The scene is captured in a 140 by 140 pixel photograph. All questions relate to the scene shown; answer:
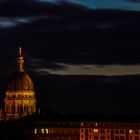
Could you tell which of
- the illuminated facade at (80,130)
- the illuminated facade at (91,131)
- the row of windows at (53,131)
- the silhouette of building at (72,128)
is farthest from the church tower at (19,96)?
the illuminated facade at (91,131)

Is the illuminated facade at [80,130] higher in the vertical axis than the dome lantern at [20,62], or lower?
lower

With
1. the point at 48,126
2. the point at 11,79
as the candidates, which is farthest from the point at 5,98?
the point at 48,126

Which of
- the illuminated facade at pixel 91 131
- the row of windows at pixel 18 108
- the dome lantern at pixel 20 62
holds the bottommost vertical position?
the illuminated facade at pixel 91 131

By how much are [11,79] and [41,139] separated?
33.5 meters

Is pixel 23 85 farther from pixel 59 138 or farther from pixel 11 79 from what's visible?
pixel 59 138

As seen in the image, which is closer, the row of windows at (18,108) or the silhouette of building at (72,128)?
the silhouette of building at (72,128)

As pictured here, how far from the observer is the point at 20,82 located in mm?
142875

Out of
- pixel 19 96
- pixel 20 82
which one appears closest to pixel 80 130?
pixel 19 96

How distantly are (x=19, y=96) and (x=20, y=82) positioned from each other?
2381mm

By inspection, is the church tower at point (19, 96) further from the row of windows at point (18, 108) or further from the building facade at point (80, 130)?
the building facade at point (80, 130)

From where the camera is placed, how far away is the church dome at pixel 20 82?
143m

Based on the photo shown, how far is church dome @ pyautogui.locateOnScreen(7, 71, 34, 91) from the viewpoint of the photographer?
143 metres

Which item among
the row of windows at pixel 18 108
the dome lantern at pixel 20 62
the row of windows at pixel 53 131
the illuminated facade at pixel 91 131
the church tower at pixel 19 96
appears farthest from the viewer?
the dome lantern at pixel 20 62

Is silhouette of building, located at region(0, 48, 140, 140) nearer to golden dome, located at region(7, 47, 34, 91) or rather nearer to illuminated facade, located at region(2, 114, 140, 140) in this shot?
illuminated facade, located at region(2, 114, 140, 140)
